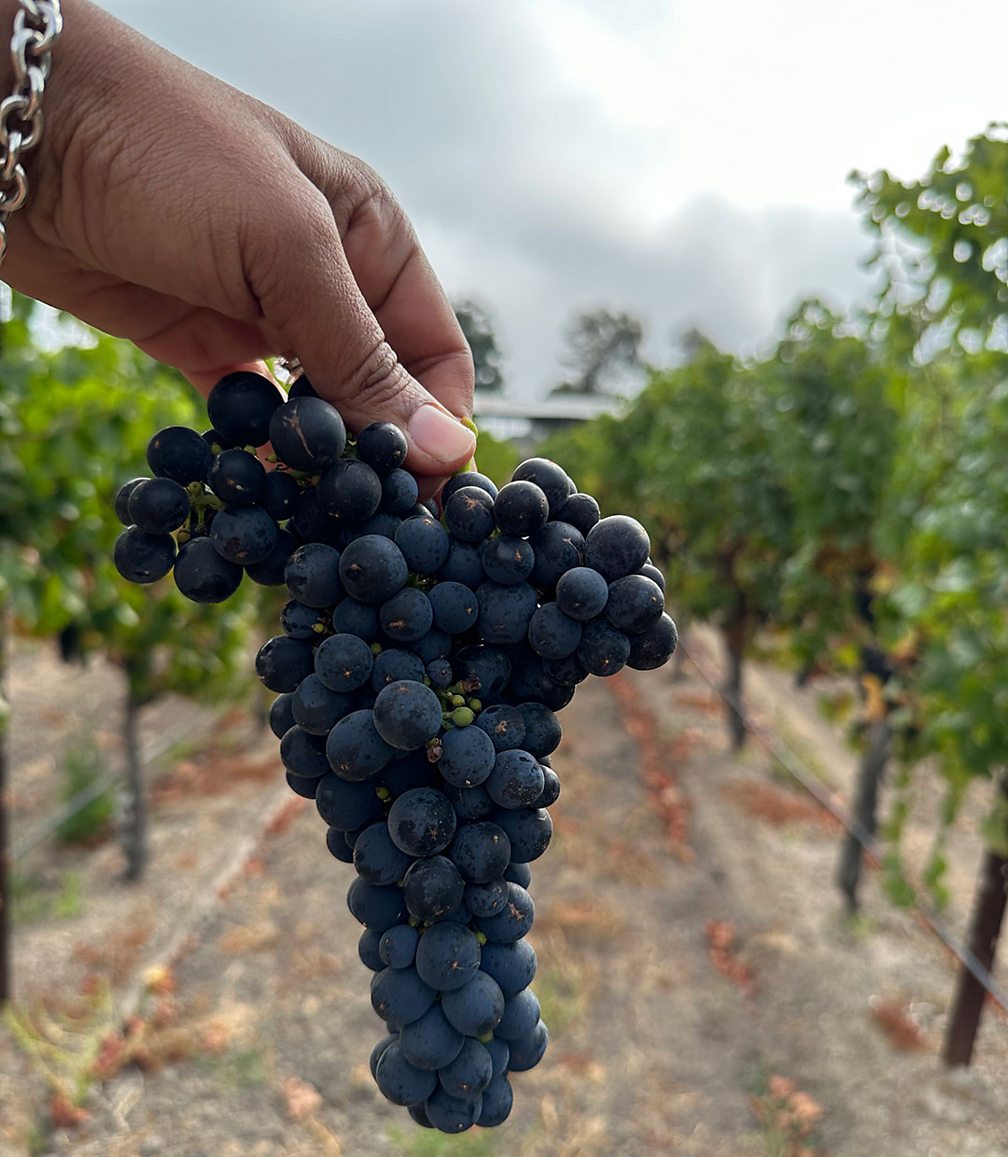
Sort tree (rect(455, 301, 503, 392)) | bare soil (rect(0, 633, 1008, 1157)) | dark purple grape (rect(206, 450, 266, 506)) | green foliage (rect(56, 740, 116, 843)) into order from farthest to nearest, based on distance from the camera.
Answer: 1. green foliage (rect(56, 740, 116, 843))
2. bare soil (rect(0, 633, 1008, 1157))
3. tree (rect(455, 301, 503, 392))
4. dark purple grape (rect(206, 450, 266, 506))

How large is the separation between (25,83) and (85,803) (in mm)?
5638

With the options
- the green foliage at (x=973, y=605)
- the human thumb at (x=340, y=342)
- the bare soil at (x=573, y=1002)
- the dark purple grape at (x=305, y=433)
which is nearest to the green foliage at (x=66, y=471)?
the bare soil at (x=573, y=1002)

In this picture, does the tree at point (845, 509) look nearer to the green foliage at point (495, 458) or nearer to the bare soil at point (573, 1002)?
the bare soil at point (573, 1002)

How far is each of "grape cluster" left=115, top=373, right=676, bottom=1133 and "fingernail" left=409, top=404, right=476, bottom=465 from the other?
0.06 m

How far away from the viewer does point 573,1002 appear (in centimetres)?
410

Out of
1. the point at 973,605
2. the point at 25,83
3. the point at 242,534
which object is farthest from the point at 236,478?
the point at 973,605

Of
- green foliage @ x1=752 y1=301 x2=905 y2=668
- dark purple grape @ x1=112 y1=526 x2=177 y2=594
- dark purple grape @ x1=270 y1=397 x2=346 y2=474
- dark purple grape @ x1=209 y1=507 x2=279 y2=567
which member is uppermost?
green foliage @ x1=752 y1=301 x2=905 y2=668

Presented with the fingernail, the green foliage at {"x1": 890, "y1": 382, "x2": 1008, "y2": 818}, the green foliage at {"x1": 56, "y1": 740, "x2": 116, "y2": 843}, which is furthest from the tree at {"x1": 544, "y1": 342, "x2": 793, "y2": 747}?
the fingernail

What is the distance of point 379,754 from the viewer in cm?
87

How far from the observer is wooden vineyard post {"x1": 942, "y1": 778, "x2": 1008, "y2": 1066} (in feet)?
11.5

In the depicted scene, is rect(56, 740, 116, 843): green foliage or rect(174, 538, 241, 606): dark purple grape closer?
rect(174, 538, 241, 606): dark purple grape

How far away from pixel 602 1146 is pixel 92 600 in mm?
3174

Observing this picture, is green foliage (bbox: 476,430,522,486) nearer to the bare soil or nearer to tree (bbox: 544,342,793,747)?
tree (bbox: 544,342,793,747)

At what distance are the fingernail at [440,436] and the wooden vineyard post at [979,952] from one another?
11.0ft
